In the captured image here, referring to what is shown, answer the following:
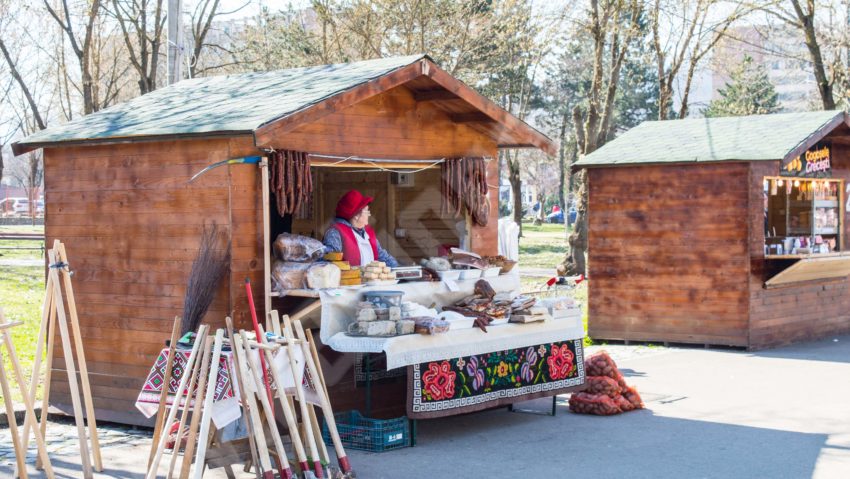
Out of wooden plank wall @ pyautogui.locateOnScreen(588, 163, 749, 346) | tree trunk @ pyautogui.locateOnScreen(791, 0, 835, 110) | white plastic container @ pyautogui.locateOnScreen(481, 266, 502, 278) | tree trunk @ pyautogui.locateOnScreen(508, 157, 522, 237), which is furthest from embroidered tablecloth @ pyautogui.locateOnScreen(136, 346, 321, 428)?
→ tree trunk @ pyautogui.locateOnScreen(508, 157, 522, 237)

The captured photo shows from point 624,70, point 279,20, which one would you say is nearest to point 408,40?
point 279,20

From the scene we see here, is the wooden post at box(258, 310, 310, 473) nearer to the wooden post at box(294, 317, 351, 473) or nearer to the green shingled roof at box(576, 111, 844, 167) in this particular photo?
the wooden post at box(294, 317, 351, 473)

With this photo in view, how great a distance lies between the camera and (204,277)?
346 inches

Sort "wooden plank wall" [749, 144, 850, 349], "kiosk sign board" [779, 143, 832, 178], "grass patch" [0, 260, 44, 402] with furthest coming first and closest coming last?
1. "kiosk sign board" [779, 143, 832, 178]
2. "wooden plank wall" [749, 144, 850, 349]
3. "grass patch" [0, 260, 44, 402]

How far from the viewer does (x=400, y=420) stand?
8945mm

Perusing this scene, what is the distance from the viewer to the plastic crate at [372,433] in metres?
8.76

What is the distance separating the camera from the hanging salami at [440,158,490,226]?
37.2ft

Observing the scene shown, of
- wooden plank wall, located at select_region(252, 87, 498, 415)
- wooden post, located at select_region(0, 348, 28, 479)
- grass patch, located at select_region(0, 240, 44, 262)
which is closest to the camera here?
wooden post, located at select_region(0, 348, 28, 479)

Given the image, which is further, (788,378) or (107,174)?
(788,378)

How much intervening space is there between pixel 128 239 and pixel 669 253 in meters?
7.86

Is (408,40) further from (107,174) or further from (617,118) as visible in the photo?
(617,118)

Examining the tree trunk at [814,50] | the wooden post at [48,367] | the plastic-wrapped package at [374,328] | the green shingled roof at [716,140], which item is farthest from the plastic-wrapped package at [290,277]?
the tree trunk at [814,50]

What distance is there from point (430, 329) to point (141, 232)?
270 cm

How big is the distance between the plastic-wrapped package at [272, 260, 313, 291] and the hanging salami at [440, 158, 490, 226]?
2.58 metres
